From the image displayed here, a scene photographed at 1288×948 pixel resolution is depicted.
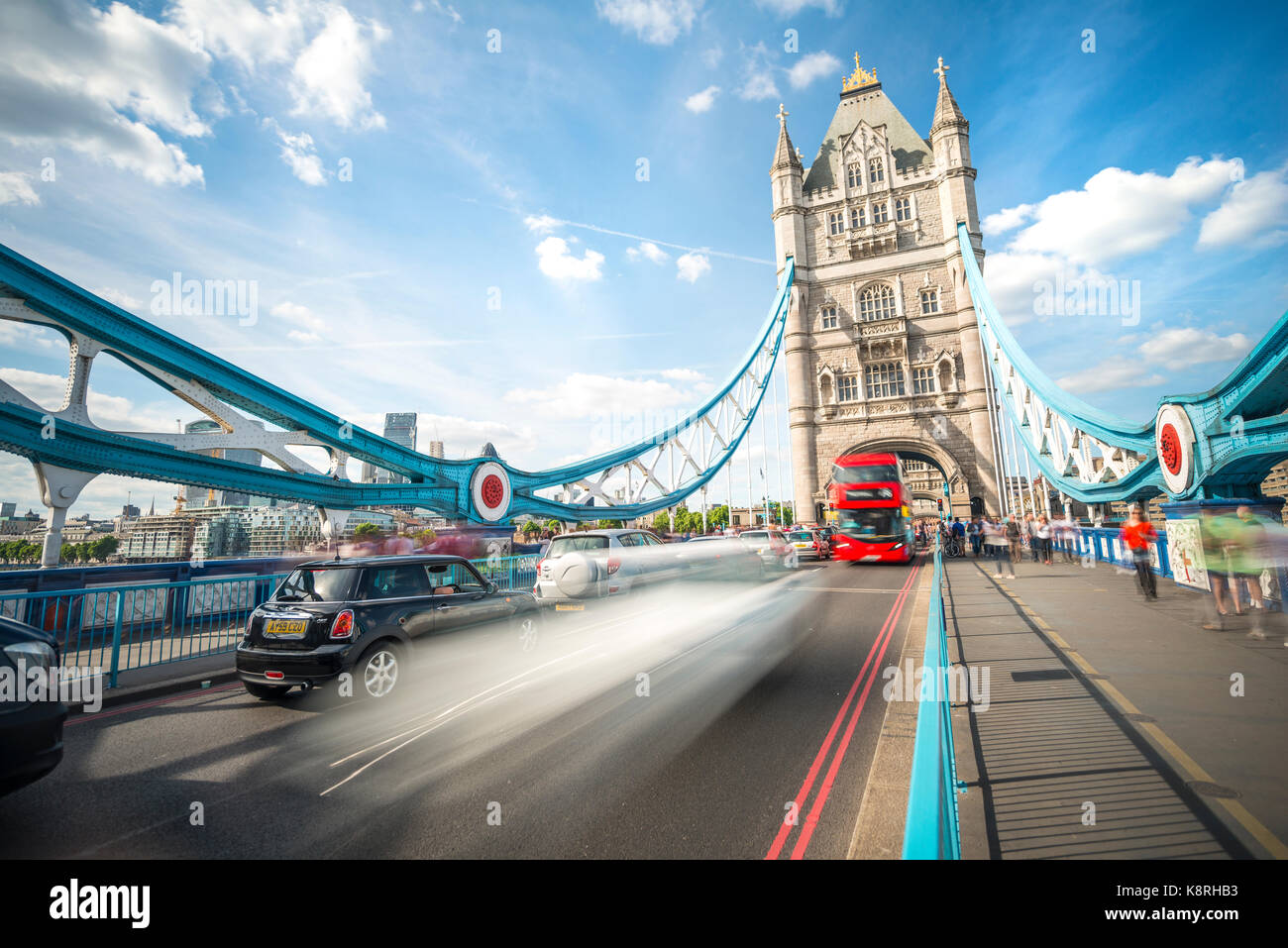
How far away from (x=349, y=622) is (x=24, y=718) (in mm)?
2348

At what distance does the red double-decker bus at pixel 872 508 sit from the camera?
2022 cm

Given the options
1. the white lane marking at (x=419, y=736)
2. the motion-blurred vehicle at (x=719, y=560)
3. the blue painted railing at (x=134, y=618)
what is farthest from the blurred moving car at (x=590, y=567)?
the blue painted railing at (x=134, y=618)

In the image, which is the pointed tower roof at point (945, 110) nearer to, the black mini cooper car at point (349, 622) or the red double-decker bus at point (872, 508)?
the red double-decker bus at point (872, 508)

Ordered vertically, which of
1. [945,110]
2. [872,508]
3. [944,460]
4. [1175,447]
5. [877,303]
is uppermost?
[945,110]

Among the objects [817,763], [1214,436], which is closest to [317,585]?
[817,763]

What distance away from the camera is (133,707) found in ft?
19.2

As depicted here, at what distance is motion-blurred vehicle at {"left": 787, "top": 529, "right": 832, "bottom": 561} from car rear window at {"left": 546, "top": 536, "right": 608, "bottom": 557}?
52.3 feet

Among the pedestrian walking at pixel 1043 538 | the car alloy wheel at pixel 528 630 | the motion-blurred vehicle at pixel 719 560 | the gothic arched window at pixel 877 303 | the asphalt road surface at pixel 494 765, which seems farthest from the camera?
the gothic arched window at pixel 877 303

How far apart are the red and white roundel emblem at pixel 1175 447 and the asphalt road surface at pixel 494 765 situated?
9.98 metres

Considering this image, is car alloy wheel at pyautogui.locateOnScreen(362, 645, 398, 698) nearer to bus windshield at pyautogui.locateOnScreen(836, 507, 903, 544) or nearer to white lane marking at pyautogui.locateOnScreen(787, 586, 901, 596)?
white lane marking at pyautogui.locateOnScreen(787, 586, 901, 596)

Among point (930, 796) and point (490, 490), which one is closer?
point (930, 796)

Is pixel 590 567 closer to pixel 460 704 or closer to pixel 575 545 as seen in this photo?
pixel 575 545
